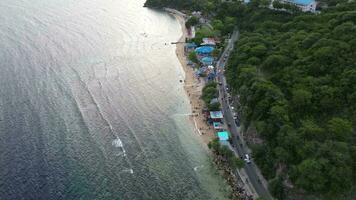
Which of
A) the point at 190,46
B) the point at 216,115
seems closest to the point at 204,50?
the point at 190,46

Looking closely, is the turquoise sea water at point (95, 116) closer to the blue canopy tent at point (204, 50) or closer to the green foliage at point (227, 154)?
the green foliage at point (227, 154)

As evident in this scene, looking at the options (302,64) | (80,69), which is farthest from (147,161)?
(80,69)

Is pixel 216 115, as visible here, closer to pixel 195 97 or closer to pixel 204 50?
pixel 195 97

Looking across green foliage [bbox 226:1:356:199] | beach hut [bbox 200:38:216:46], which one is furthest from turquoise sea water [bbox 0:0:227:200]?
green foliage [bbox 226:1:356:199]

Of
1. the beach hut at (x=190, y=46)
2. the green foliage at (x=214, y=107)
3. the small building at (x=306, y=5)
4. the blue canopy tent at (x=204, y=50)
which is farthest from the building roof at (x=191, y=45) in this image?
the green foliage at (x=214, y=107)

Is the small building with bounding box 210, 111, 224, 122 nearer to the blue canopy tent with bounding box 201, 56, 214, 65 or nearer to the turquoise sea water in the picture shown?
the turquoise sea water

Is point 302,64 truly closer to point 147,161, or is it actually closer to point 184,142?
point 184,142
